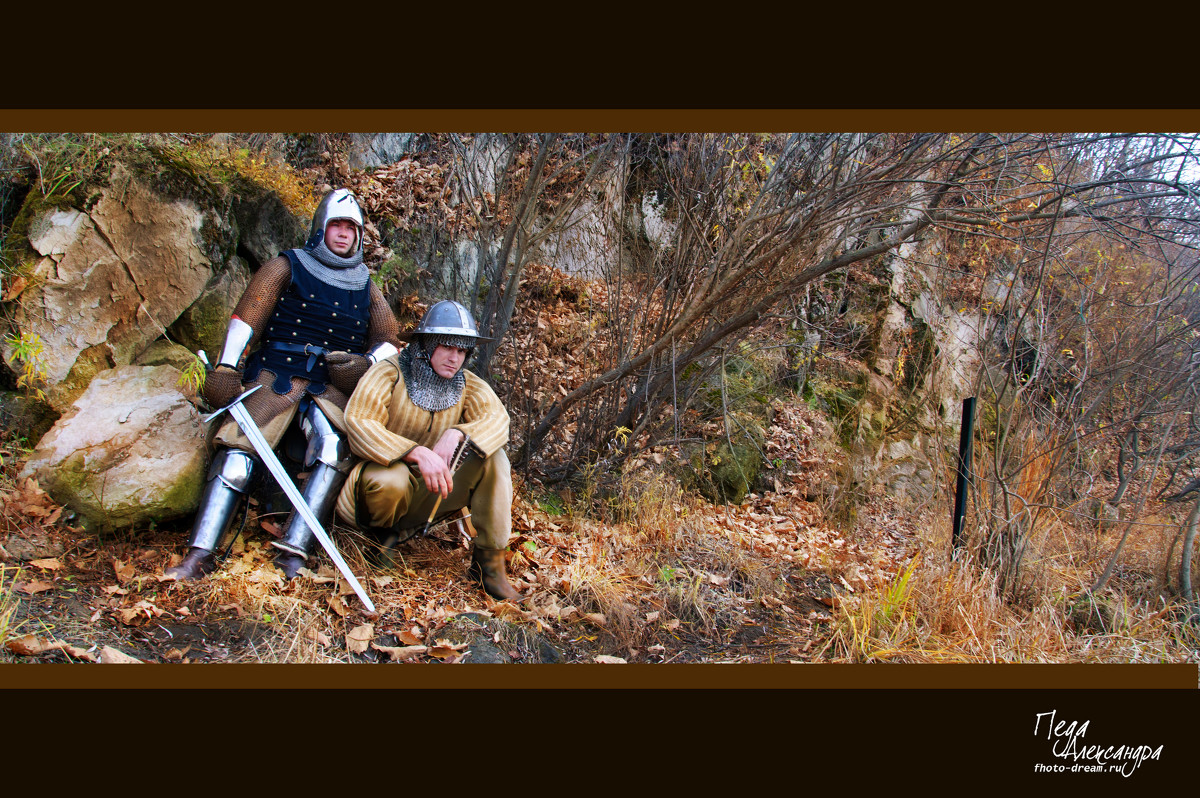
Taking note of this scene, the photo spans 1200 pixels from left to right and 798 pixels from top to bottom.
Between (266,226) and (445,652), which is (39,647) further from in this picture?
(266,226)

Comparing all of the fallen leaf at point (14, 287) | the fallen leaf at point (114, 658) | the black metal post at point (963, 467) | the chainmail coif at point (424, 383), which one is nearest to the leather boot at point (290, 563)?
the fallen leaf at point (114, 658)

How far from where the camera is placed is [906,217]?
213 inches

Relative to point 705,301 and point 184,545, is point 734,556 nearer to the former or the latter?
point 705,301

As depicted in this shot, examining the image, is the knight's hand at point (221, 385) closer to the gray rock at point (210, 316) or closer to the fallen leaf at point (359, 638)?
the gray rock at point (210, 316)

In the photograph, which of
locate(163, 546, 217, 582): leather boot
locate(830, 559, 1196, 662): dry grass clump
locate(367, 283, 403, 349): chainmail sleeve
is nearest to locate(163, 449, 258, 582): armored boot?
locate(163, 546, 217, 582): leather boot

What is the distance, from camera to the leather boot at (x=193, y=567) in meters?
3.09

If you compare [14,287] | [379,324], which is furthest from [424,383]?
[14,287]

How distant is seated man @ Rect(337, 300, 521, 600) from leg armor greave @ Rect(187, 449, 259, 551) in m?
0.48

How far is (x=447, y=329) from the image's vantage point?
3.36m

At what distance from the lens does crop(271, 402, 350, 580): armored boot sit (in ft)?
10.9

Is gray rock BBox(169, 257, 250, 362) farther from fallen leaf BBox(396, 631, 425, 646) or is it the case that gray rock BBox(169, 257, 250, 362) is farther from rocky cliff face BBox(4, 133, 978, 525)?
fallen leaf BBox(396, 631, 425, 646)

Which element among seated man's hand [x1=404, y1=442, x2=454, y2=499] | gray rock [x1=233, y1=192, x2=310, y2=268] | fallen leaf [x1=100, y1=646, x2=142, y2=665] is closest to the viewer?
fallen leaf [x1=100, y1=646, x2=142, y2=665]

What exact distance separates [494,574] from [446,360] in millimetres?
1172

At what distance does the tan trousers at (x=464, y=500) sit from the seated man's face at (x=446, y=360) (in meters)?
0.45
